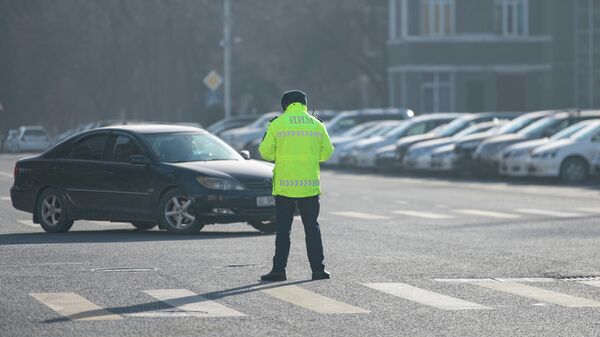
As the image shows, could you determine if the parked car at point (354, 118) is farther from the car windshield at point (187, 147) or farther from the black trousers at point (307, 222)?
the black trousers at point (307, 222)

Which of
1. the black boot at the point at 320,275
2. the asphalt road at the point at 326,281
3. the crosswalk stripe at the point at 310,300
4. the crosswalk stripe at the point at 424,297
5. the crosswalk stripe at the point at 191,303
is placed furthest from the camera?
the black boot at the point at 320,275

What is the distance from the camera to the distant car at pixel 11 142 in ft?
268

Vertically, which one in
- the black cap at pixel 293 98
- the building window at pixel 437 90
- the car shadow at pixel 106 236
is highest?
the building window at pixel 437 90

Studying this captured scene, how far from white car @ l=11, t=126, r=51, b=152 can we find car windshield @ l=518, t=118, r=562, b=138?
4317 cm

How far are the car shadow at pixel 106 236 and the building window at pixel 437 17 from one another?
4816 cm

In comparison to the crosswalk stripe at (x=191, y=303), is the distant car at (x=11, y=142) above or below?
above

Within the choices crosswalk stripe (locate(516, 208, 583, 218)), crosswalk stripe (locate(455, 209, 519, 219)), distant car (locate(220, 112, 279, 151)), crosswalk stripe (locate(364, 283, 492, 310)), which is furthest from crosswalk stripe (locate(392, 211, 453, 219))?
distant car (locate(220, 112, 279, 151))

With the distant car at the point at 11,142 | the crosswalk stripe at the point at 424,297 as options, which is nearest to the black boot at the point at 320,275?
the crosswalk stripe at the point at 424,297

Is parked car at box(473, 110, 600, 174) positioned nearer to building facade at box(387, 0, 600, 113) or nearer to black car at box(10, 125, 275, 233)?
black car at box(10, 125, 275, 233)

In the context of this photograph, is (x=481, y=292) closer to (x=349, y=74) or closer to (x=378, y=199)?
(x=378, y=199)

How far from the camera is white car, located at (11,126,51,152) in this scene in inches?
3130

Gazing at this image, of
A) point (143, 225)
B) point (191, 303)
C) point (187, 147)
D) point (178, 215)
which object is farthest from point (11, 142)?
point (191, 303)

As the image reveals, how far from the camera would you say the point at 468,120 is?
44719 mm

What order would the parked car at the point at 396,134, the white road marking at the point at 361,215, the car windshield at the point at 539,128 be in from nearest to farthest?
1. the white road marking at the point at 361,215
2. the car windshield at the point at 539,128
3. the parked car at the point at 396,134
